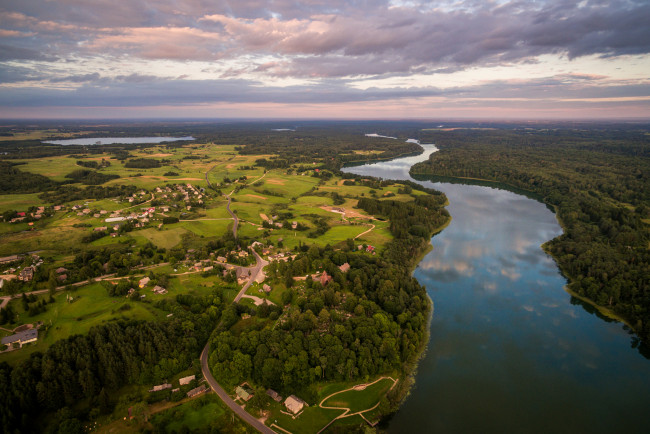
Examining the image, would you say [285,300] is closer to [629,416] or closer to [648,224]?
[629,416]

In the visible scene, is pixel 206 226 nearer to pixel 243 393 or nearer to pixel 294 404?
pixel 243 393

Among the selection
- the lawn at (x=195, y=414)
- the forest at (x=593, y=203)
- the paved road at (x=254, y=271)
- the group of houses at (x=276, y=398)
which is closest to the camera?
the lawn at (x=195, y=414)

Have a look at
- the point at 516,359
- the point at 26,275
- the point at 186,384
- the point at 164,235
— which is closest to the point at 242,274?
the point at 186,384

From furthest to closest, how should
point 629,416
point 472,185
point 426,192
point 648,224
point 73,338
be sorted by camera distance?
point 472,185 → point 426,192 → point 648,224 → point 73,338 → point 629,416

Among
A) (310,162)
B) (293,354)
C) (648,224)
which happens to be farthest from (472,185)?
(293,354)

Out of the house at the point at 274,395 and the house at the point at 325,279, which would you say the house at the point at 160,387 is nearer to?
the house at the point at 274,395

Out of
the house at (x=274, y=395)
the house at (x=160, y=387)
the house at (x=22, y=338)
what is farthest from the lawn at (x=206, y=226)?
the house at (x=274, y=395)

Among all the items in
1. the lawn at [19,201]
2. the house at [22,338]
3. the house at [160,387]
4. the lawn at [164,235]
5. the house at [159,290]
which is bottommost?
the house at [160,387]

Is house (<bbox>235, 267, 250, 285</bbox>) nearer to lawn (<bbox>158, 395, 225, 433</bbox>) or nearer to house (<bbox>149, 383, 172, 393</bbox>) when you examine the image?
house (<bbox>149, 383, 172, 393</bbox>)
